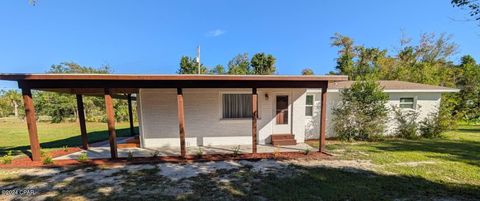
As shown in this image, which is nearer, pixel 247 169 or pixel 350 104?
pixel 247 169

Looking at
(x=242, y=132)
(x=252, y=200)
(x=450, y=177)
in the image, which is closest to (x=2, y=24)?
(x=242, y=132)

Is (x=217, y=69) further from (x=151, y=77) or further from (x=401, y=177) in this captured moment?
(x=401, y=177)

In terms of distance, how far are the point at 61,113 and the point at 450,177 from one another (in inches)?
1008

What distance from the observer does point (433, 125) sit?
988cm

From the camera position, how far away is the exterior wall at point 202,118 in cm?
790

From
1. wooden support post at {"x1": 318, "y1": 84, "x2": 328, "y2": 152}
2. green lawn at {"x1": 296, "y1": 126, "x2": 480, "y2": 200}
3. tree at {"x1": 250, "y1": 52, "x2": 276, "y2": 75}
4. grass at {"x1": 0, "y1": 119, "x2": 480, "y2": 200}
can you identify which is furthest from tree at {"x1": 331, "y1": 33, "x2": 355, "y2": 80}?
wooden support post at {"x1": 318, "y1": 84, "x2": 328, "y2": 152}

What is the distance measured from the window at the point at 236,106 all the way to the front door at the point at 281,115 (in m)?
1.15

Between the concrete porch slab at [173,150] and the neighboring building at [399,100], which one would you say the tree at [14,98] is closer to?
the concrete porch slab at [173,150]

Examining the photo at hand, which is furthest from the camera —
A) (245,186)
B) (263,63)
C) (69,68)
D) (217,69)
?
(217,69)

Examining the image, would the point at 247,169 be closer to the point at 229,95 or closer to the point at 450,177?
the point at 229,95

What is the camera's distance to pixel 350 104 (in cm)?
923

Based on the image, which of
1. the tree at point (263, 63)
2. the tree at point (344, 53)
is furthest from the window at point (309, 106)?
the tree at point (344, 53)

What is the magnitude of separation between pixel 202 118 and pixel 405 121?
30.6 ft

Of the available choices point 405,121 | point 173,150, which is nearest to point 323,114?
point 173,150
